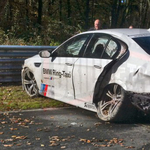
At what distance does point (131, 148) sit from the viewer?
4676 millimetres

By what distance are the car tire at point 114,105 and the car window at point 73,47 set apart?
1.17m

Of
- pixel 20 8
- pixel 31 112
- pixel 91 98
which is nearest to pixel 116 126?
pixel 91 98

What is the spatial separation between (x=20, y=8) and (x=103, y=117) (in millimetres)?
22835

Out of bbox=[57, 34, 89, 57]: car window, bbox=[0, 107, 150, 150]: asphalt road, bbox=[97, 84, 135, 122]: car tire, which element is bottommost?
bbox=[0, 107, 150, 150]: asphalt road

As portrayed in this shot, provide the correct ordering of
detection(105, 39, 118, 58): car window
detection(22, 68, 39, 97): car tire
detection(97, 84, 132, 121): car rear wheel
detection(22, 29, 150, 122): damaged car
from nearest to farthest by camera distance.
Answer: detection(22, 29, 150, 122): damaged car, detection(97, 84, 132, 121): car rear wheel, detection(105, 39, 118, 58): car window, detection(22, 68, 39, 97): car tire

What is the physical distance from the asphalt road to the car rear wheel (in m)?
0.15

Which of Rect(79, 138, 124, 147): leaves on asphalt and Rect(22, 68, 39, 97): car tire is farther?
Rect(22, 68, 39, 97): car tire

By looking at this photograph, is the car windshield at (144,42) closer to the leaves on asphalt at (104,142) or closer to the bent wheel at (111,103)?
the bent wheel at (111,103)

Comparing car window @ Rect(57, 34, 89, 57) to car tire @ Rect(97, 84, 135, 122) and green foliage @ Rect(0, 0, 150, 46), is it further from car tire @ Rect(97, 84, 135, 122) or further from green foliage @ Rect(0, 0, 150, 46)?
green foliage @ Rect(0, 0, 150, 46)

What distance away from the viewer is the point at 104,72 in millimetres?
5848

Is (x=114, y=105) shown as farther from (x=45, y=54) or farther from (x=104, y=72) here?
(x=45, y=54)

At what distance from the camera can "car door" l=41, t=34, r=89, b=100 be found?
6.70m

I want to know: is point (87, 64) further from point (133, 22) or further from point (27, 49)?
point (133, 22)

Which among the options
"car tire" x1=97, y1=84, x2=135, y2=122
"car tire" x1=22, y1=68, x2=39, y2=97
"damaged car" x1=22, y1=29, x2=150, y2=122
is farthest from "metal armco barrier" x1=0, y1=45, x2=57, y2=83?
"car tire" x1=97, y1=84, x2=135, y2=122
